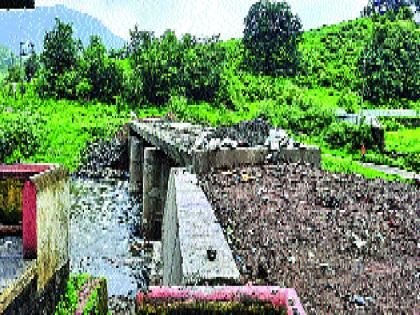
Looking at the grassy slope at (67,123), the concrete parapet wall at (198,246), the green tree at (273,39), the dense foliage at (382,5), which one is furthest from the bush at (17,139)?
the dense foliage at (382,5)

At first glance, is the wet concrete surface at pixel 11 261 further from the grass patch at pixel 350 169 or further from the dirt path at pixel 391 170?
the dirt path at pixel 391 170

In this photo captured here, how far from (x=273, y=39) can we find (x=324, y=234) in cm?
4963

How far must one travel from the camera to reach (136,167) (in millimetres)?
26625

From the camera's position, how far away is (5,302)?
4.98m

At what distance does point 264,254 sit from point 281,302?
2886 millimetres

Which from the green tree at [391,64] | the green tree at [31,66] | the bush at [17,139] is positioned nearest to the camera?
the bush at [17,139]

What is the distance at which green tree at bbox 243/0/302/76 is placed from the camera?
2113 inches

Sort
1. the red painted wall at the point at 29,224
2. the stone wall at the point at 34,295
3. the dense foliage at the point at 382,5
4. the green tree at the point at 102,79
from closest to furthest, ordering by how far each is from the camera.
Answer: the stone wall at the point at 34,295
the red painted wall at the point at 29,224
the green tree at the point at 102,79
the dense foliage at the point at 382,5

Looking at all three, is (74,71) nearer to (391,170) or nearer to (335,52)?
(335,52)

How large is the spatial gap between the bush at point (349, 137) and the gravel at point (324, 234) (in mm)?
11608

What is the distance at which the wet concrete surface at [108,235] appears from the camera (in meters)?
15.1

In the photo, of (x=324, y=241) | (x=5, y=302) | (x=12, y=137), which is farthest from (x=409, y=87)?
(x=5, y=302)

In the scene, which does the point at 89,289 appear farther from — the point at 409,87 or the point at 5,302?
the point at 409,87

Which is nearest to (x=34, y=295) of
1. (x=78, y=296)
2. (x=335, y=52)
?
(x=78, y=296)
